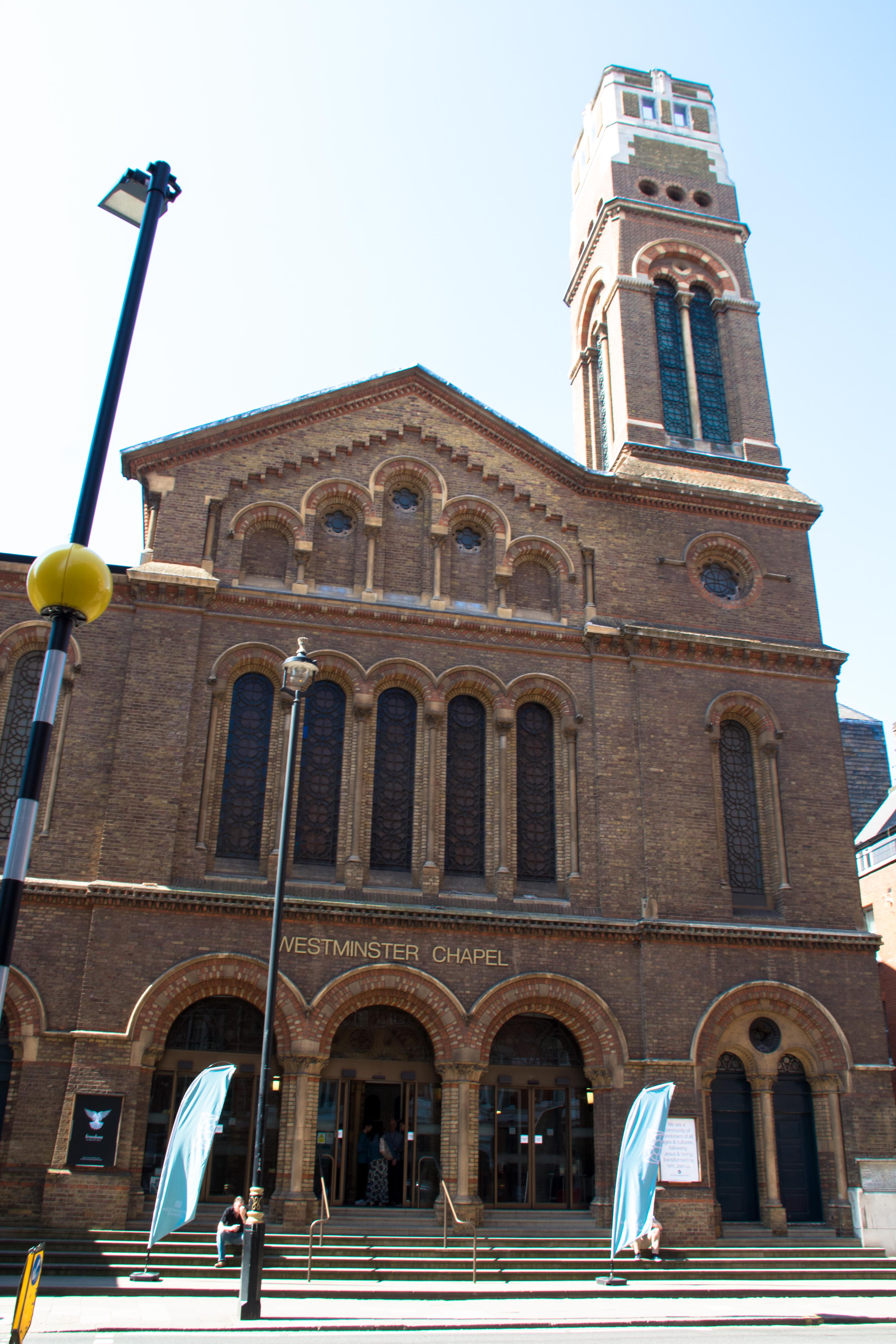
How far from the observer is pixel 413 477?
23.2 metres

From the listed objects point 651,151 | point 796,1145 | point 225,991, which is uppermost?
point 651,151

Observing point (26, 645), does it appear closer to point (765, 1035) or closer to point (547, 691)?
point (547, 691)

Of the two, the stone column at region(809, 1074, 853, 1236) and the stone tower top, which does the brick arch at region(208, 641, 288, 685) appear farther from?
the stone tower top

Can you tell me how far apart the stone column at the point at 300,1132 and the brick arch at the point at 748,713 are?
10484 mm

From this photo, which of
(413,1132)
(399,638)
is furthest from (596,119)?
(413,1132)

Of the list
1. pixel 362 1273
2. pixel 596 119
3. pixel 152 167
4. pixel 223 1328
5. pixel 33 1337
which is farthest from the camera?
pixel 596 119

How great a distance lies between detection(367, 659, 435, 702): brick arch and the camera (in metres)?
21.0

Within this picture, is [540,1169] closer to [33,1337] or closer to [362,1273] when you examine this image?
[362,1273]

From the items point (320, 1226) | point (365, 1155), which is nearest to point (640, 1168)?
point (365, 1155)

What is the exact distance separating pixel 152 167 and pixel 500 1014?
14682 millimetres

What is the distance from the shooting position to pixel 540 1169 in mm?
19156

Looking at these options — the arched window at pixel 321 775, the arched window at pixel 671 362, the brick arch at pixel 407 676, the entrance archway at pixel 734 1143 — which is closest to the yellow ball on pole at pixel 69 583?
the arched window at pixel 321 775

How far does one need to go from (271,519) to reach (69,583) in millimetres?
14439

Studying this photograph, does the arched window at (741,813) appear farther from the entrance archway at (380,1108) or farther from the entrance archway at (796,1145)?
the entrance archway at (380,1108)
